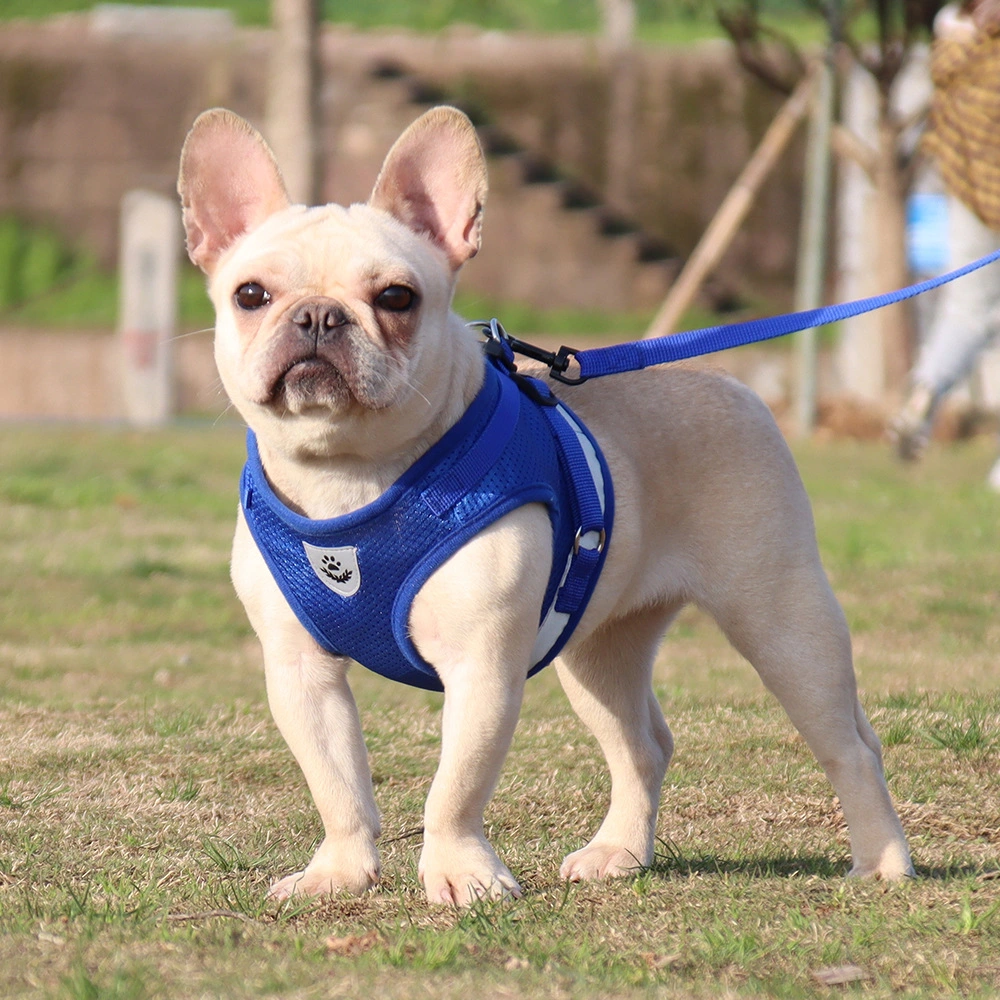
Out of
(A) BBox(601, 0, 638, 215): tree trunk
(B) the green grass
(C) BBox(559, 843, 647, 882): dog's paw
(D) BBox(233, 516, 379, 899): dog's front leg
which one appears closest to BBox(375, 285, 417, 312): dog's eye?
(D) BBox(233, 516, 379, 899): dog's front leg

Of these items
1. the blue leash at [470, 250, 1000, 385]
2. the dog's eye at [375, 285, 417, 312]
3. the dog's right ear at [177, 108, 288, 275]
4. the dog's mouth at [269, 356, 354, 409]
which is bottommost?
the blue leash at [470, 250, 1000, 385]

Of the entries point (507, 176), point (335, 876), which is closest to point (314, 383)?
point (335, 876)

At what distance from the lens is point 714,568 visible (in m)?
3.62

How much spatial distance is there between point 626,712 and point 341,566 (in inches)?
42.9

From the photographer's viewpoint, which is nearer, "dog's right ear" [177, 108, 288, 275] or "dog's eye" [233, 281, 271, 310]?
"dog's eye" [233, 281, 271, 310]

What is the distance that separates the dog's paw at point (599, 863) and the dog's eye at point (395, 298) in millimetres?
1329

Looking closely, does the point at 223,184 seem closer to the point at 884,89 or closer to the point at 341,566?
the point at 341,566

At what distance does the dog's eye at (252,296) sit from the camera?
3164mm

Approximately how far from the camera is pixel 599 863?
3.63 m

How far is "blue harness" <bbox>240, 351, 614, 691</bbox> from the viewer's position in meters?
3.10

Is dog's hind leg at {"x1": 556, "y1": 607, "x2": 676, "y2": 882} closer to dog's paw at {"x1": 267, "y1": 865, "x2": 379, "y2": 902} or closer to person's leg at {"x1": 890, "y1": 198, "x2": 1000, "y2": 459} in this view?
dog's paw at {"x1": 267, "y1": 865, "x2": 379, "y2": 902}

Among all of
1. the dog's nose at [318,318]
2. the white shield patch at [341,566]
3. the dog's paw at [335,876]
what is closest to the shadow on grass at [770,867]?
the dog's paw at [335,876]

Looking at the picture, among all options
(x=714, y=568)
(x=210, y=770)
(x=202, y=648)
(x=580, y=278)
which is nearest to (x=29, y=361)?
(x=580, y=278)

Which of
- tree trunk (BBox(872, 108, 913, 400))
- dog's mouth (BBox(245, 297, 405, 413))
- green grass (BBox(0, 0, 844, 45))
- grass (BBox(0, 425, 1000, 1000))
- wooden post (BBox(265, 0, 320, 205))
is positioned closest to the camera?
grass (BBox(0, 425, 1000, 1000))
